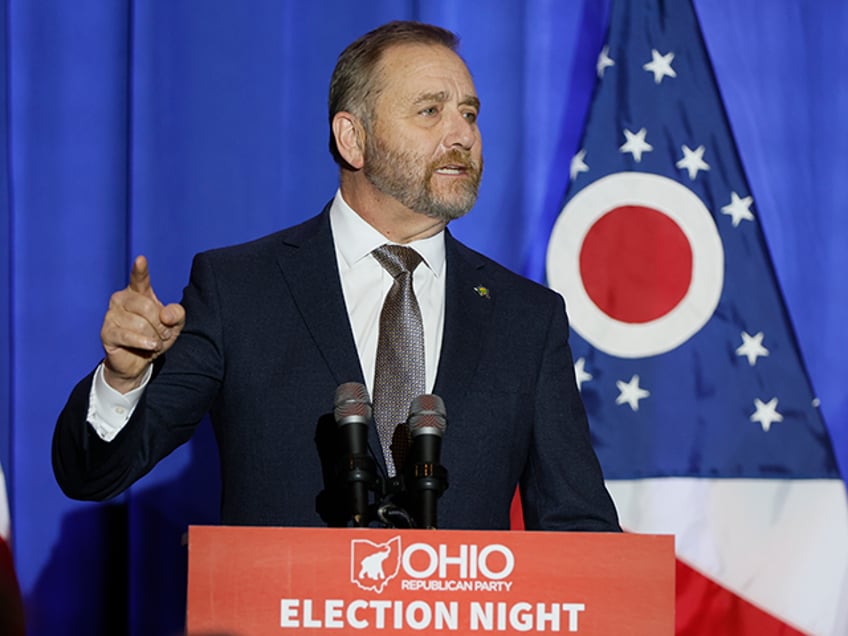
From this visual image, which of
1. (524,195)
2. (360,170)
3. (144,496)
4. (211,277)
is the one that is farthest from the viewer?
(524,195)

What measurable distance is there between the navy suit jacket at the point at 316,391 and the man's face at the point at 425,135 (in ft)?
0.46

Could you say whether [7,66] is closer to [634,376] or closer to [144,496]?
[144,496]

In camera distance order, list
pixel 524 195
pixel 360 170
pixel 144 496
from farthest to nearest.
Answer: pixel 524 195 < pixel 144 496 < pixel 360 170

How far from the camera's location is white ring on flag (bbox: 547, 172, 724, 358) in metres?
2.97

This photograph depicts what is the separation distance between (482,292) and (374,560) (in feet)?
3.03

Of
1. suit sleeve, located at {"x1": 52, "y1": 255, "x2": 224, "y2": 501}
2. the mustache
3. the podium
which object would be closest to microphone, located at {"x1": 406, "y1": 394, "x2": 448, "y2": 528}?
the podium

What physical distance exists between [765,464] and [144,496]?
1526 millimetres

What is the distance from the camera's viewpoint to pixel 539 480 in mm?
2049

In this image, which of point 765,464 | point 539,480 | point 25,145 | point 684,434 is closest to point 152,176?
point 25,145

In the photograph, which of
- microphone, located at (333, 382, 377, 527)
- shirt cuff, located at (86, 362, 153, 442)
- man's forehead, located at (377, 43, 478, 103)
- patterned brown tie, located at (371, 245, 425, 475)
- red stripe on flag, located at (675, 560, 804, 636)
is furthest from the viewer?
red stripe on flag, located at (675, 560, 804, 636)

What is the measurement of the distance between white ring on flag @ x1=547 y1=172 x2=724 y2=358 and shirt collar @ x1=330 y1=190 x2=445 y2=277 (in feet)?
2.93

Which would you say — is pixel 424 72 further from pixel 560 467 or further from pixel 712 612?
pixel 712 612

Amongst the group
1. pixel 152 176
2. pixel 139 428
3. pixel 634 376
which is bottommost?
pixel 139 428

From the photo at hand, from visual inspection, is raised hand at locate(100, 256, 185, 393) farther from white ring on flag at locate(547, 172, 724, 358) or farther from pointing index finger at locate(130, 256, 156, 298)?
white ring on flag at locate(547, 172, 724, 358)
